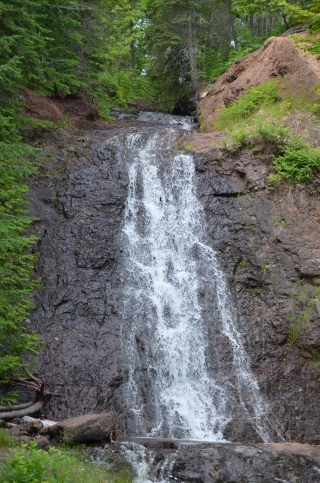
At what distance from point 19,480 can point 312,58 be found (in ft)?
54.1

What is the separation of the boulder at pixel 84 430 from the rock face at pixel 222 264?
4.75 ft

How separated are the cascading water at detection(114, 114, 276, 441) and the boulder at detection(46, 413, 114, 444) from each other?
1.44 meters

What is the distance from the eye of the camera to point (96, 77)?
18.8 m

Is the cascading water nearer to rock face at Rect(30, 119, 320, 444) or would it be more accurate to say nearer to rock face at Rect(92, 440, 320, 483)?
rock face at Rect(30, 119, 320, 444)

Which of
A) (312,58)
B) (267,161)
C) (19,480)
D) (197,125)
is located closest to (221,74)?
(197,125)

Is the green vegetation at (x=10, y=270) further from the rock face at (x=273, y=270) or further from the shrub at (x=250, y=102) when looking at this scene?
the shrub at (x=250, y=102)

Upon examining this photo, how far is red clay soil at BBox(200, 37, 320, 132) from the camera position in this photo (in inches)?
673

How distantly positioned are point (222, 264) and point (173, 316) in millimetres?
2127

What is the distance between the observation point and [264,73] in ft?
60.2

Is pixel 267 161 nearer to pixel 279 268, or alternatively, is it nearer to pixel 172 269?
pixel 279 268

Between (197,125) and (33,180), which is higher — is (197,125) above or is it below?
above

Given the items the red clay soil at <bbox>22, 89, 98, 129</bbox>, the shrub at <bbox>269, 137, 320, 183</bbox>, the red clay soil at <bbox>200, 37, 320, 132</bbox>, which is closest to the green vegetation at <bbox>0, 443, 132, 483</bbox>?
the shrub at <bbox>269, 137, 320, 183</bbox>

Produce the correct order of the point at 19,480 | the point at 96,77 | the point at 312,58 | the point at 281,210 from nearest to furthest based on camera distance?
the point at 19,480
the point at 281,210
the point at 312,58
the point at 96,77

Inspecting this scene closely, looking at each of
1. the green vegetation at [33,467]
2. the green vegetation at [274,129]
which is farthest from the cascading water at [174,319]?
the green vegetation at [33,467]
